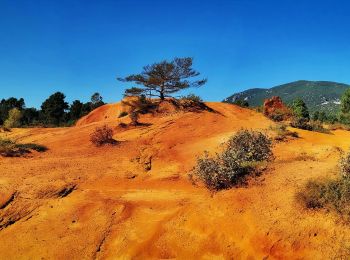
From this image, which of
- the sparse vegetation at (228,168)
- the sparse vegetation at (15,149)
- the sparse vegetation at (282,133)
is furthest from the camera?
the sparse vegetation at (282,133)

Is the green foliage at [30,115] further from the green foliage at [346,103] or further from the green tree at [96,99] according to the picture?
the green foliage at [346,103]

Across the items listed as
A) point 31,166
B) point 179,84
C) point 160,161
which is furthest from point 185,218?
point 179,84

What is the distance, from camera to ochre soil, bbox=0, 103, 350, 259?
834cm

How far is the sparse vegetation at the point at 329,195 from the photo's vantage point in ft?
27.8

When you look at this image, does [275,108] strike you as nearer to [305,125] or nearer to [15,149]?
[305,125]

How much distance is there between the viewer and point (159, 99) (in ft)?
92.5

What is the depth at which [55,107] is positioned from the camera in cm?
5231

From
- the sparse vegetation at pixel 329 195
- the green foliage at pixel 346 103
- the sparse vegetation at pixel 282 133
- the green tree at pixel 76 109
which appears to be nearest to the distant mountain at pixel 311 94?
the green foliage at pixel 346 103

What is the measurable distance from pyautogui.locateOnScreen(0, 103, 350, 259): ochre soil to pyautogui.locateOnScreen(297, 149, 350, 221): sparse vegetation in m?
0.21

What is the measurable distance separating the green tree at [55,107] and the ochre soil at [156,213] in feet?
128

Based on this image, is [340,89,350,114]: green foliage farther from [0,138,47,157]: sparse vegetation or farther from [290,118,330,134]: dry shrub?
[0,138,47,157]: sparse vegetation

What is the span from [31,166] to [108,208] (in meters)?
4.63

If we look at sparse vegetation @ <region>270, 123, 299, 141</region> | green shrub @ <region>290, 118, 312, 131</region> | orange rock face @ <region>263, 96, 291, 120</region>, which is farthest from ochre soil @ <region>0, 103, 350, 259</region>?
orange rock face @ <region>263, 96, 291, 120</region>

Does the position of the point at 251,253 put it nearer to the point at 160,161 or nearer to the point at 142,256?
the point at 142,256
